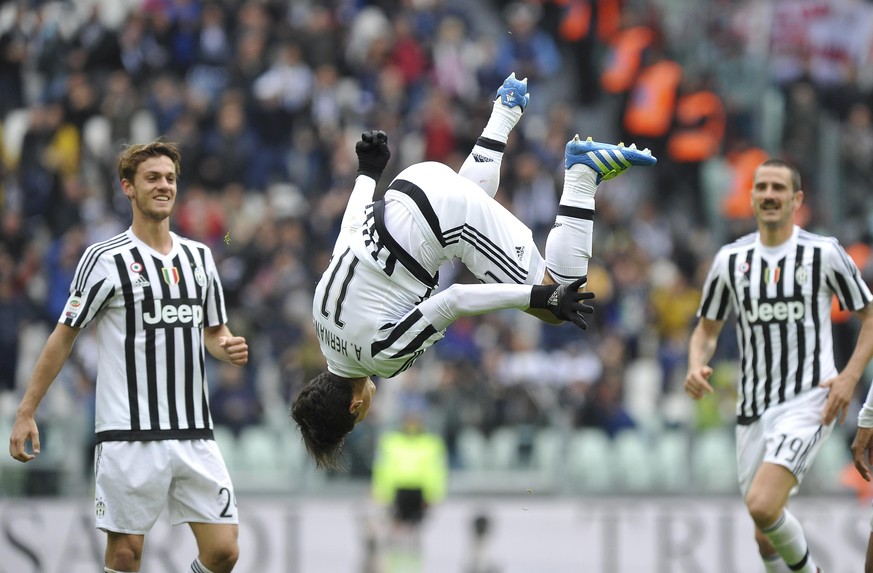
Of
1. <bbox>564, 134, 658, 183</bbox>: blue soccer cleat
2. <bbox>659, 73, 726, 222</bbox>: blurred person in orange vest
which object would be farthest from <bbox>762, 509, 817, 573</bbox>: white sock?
<bbox>659, 73, 726, 222</bbox>: blurred person in orange vest

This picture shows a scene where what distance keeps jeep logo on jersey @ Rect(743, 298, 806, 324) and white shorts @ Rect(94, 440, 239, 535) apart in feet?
10.6

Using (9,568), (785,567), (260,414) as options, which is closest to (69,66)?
(260,414)

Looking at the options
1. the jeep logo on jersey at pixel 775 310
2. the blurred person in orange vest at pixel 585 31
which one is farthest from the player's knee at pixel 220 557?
the blurred person in orange vest at pixel 585 31

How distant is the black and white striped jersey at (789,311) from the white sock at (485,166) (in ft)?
5.60

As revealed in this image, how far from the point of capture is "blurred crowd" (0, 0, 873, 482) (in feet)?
47.2

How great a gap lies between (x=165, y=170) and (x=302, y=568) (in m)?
6.14

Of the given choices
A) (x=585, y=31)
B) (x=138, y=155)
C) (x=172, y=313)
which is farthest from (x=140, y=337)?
(x=585, y=31)

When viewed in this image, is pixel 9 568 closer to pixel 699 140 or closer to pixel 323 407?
pixel 323 407

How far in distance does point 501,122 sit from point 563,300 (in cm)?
154

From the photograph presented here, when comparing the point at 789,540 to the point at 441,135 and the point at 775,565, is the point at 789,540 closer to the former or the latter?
the point at 775,565

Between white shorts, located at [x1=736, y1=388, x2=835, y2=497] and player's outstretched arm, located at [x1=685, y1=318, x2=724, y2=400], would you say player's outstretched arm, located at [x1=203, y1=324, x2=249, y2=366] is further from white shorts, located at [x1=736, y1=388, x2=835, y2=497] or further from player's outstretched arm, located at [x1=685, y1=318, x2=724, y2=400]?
white shorts, located at [x1=736, y1=388, x2=835, y2=497]

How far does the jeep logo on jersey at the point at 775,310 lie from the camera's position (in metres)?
8.56

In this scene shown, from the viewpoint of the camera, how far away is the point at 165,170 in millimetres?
7770

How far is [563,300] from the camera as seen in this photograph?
23.0ft
